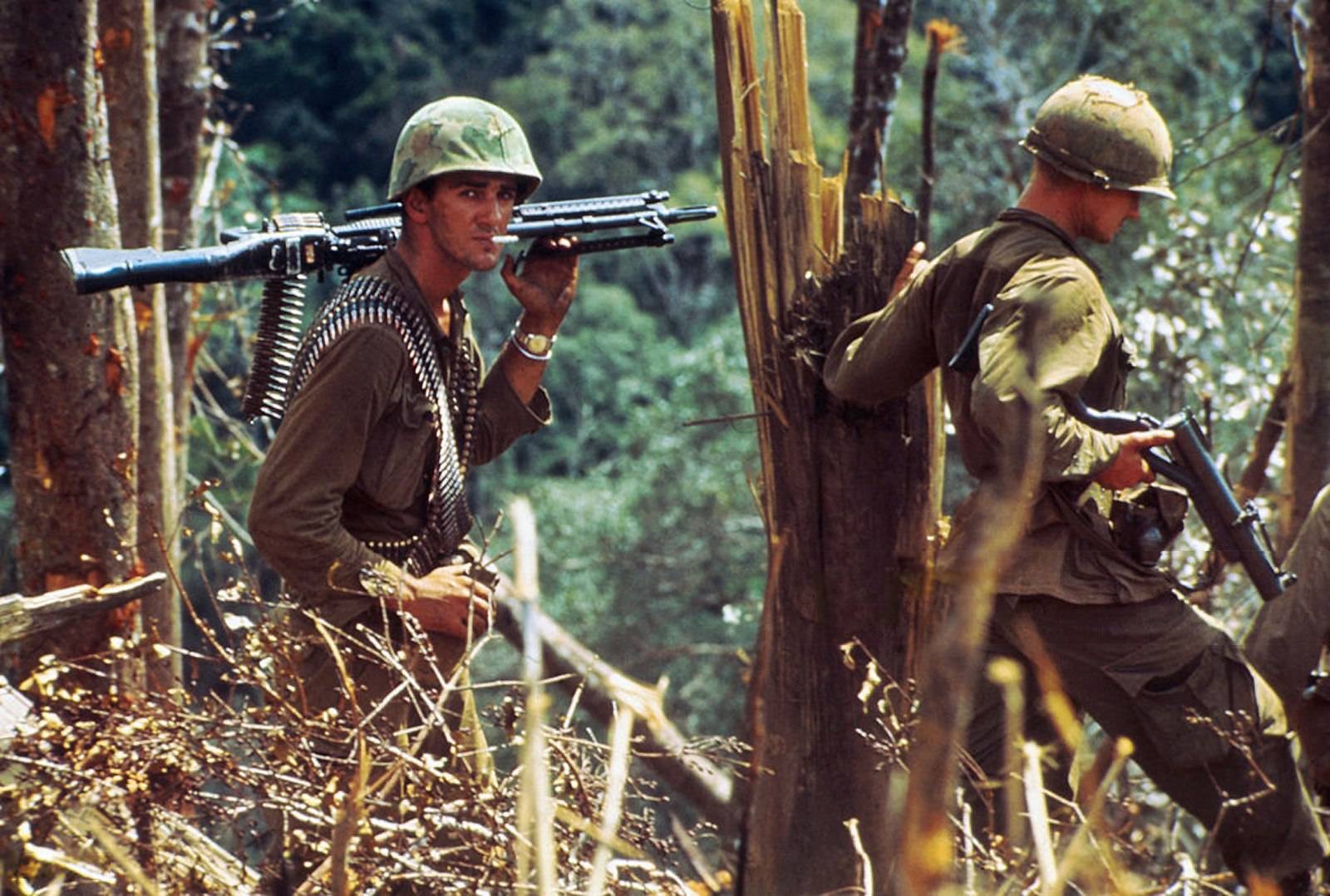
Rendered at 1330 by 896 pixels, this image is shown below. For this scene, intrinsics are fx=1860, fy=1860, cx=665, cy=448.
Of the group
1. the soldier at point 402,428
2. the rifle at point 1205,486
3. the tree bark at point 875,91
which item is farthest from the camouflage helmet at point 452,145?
the tree bark at point 875,91

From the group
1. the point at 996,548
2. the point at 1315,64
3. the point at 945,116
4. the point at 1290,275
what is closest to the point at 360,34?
the point at 945,116

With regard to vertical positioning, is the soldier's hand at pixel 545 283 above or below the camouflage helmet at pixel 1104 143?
below

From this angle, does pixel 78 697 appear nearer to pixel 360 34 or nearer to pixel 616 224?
pixel 616 224

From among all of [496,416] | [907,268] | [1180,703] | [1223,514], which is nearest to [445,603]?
[496,416]

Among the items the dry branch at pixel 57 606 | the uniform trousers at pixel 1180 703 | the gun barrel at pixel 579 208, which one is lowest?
the uniform trousers at pixel 1180 703

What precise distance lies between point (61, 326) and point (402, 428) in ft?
4.16

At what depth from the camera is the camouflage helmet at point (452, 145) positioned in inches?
160

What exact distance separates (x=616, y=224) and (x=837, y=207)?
0.52m

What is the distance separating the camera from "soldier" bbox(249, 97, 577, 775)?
3.81m

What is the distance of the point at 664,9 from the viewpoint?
3306 centimetres

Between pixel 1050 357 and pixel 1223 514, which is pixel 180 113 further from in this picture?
pixel 1223 514

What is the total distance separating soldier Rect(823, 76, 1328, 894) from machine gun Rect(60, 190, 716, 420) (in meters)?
0.79

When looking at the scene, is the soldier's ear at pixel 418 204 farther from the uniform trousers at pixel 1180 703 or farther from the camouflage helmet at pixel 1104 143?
the uniform trousers at pixel 1180 703

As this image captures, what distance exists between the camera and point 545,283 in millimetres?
4430
